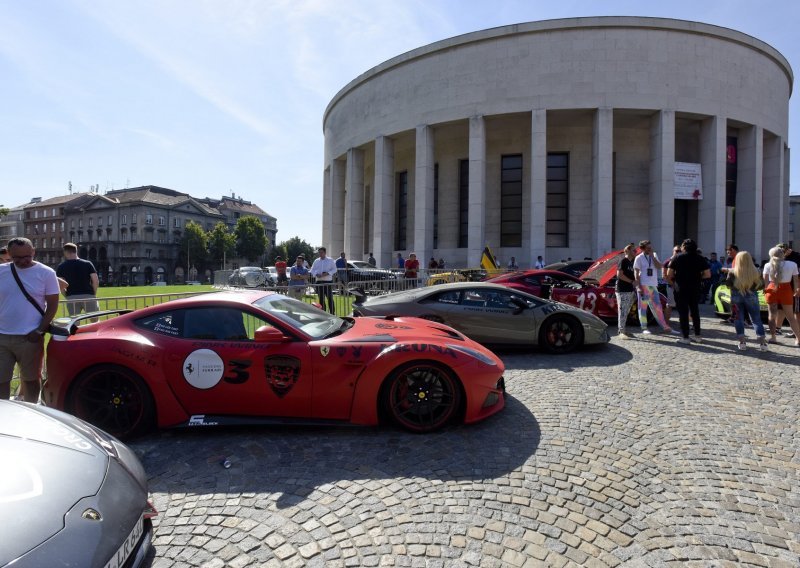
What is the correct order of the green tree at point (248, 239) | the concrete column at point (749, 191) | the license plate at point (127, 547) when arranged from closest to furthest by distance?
the license plate at point (127, 547) → the concrete column at point (749, 191) → the green tree at point (248, 239)

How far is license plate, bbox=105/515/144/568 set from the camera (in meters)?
1.76

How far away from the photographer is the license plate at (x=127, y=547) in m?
1.76

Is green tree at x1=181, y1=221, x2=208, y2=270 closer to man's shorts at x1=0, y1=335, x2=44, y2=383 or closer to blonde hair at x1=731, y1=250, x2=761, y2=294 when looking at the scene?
man's shorts at x1=0, y1=335, x2=44, y2=383

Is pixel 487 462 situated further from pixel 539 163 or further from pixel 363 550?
pixel 539 163

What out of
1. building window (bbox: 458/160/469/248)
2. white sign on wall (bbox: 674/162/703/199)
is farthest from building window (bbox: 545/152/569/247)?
white sign on wall (bbox: 674/162/703/199)

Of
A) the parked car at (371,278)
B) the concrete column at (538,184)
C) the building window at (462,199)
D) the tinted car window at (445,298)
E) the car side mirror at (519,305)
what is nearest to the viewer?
the car side mirror at (519,305)

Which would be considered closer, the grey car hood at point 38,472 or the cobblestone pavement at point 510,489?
the grey car hood at point 38,472

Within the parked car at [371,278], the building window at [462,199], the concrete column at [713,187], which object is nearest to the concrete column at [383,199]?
the building window at [462,199]

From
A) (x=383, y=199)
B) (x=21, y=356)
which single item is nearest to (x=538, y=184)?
(x=383, y=199)

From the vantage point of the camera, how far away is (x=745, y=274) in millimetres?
7383

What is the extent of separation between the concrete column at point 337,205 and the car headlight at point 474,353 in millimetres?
31789

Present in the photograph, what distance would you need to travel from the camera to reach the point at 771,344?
794 cm

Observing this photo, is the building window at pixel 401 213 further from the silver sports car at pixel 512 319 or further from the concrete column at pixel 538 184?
the silver sports car at pixel 512 319

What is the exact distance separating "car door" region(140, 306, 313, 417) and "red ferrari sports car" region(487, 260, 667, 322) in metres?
7.40
